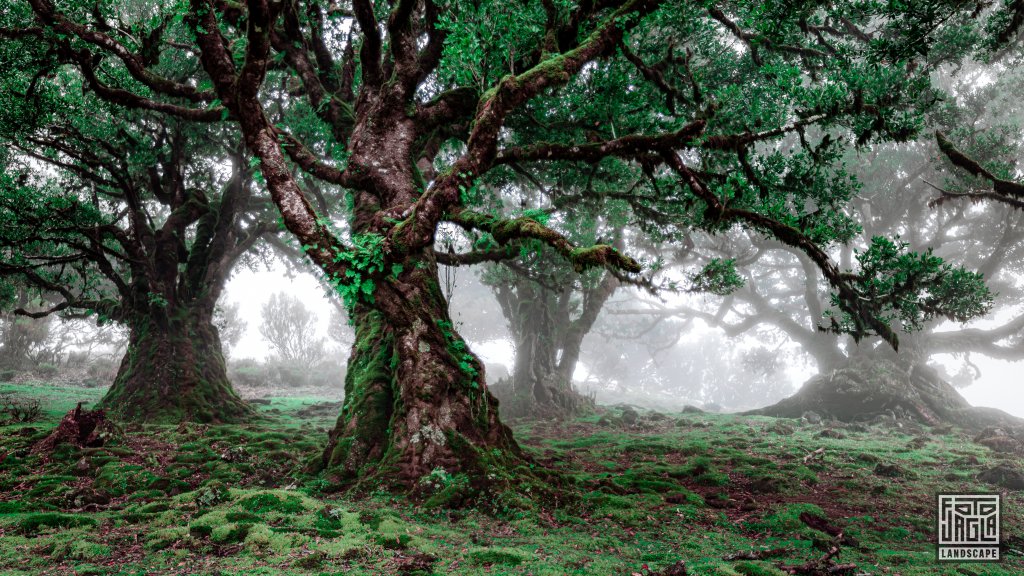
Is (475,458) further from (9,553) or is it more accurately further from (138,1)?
(138,1)

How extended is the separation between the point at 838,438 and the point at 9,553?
18976 millimetres

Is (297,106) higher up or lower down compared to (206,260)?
higher up

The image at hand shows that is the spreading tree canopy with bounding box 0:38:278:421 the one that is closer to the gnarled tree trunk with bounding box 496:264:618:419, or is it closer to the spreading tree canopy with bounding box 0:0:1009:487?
the spreading tree canopy with bounding box 0:0:1009:487

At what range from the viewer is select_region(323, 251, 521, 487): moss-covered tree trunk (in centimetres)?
680

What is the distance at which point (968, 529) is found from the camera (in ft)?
19.5

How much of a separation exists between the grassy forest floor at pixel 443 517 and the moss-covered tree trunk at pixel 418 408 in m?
0.63

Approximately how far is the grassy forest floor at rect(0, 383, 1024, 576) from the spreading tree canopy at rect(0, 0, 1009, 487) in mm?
1467

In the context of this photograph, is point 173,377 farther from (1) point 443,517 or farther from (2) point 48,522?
(1) point 443,517

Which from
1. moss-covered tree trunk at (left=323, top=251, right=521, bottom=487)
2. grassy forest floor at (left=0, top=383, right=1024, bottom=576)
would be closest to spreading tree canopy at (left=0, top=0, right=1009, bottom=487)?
moss-covered tree trunk at (left=323, top=251, right=521, bottom=487)

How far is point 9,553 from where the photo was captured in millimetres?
4285

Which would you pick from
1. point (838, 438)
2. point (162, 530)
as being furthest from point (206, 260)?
point (838, 438)

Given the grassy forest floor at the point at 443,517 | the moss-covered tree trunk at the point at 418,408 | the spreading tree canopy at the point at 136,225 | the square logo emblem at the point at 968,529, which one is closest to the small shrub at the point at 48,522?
the grassy forest floor at the point at 443,517

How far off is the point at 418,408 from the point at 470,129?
4.86 m

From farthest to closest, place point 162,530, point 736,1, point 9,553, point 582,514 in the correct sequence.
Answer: point 736,1 < point 582,514 < point 162,530 < point 9,553
